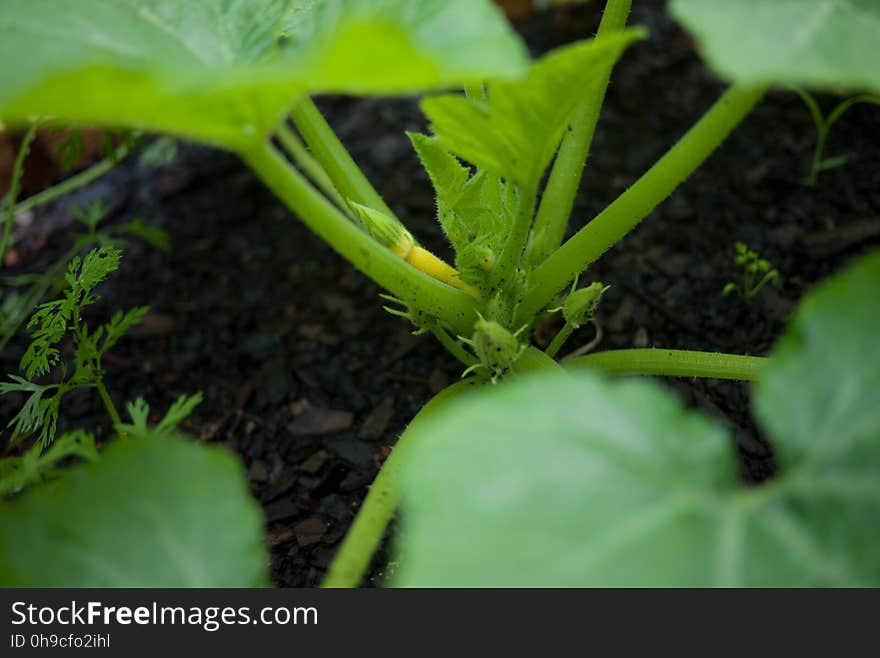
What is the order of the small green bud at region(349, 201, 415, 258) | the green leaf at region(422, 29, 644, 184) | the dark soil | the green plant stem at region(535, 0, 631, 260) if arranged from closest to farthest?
the green leaf at region(422, 29, 644, 184) → the small green bud at region(349, 201, 415, 258) → the green plant stem at region(535, 0, 631, 260) → the dark soil

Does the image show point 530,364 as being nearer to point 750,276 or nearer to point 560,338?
point 560,338

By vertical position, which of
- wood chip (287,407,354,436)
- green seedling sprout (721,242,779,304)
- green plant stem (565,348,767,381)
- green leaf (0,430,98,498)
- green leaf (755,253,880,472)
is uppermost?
green leaf (0,430,98,498)

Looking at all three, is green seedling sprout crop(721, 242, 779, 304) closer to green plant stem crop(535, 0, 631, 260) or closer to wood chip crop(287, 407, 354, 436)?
green plant stem crop(535, 0, 631, 260)

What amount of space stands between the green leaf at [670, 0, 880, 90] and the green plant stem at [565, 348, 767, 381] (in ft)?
1.59

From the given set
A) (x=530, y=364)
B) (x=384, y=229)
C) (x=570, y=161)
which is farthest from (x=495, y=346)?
(x=570, y=161)

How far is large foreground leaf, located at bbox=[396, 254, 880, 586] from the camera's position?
2.17ft

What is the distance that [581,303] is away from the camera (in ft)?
4.12

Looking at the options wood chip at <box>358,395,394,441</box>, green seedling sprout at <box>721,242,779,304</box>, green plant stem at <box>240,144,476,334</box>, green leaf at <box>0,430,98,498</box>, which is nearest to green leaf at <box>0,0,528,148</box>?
green plant stem at <box>240,144,476,334</box>

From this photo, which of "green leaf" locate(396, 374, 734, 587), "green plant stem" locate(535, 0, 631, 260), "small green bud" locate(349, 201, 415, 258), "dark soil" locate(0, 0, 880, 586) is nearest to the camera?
"green leaf" locate(396, 374, 734, 587)

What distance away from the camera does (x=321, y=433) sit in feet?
5.31

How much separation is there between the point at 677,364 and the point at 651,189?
272mm

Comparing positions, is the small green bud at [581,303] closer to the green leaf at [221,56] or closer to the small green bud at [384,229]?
the small green bud at [384,229]

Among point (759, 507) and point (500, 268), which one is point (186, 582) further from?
point (500, 268)

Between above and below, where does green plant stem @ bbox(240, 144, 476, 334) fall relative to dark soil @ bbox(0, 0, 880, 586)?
above
